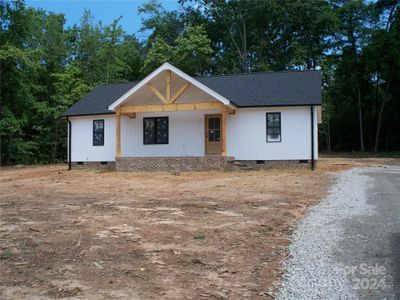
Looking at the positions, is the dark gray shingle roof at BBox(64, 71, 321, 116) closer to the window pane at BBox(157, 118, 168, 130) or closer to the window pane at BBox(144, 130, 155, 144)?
the window pane at BBox(144, 130, 155, 144)

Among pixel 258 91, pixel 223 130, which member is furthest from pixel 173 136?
pixel 258 91

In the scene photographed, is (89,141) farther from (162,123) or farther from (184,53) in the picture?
(184,53)

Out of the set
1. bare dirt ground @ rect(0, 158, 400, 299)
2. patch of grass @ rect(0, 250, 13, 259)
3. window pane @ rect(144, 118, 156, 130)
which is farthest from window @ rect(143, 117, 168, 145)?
patch of grass @ rect(0, 250, 13, 259)

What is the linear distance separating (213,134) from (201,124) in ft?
2.47

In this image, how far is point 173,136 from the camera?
21.3m

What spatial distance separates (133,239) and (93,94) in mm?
20330

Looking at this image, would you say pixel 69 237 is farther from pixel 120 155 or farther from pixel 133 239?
pixel 120 155

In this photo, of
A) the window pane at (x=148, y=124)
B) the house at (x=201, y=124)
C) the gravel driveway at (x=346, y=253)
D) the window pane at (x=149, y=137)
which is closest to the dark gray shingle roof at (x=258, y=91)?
the house at (x=201, y=124)

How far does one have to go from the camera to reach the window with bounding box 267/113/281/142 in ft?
64.4

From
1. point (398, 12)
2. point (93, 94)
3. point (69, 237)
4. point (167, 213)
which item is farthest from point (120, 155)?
point (398, 12)

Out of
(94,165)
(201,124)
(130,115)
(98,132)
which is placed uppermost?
(130,115)

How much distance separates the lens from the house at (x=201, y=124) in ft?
63.0

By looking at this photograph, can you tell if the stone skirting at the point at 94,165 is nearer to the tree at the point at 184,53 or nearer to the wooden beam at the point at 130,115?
→ the wooden beam at the point at 130,115

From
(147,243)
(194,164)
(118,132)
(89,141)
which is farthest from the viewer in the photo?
(89,141)
